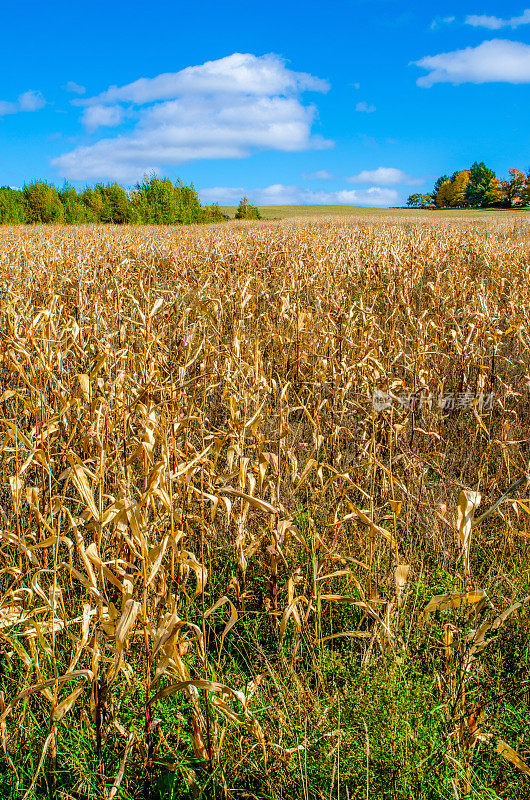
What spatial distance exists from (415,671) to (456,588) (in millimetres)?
475

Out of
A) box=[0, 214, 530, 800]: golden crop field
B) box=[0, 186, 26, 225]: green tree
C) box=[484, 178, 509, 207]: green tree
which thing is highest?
box=[484, 178, 509, 207]: green tree

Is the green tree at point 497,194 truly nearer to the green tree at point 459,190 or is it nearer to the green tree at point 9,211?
the green tree at point 459,190

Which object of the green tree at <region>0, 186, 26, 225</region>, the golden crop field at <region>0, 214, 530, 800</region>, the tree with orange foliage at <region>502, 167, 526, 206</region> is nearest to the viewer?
the golden crop field at <region>0, 214, 530, 800</region>

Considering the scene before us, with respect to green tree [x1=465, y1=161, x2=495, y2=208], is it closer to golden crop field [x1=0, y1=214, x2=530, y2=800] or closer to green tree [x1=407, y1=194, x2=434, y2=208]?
green tree [x1=407, y1=194, x2=434, y2=208]

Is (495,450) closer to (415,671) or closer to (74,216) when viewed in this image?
(415,671)

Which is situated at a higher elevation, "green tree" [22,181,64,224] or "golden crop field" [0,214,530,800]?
"green tree" [22,181,64,224]

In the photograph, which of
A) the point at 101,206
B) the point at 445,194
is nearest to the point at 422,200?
the point at 445,194

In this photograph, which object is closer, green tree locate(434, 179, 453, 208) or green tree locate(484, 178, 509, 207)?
green tree locate(484, 178, 509, 207)

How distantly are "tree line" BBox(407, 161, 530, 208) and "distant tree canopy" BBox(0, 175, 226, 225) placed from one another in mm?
54519

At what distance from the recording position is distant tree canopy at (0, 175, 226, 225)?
28.3 metres

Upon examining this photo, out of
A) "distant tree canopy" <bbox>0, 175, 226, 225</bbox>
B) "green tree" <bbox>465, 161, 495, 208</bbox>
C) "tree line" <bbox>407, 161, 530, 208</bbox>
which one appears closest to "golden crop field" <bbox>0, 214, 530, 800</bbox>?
"distant tree canopy" <bbox>0, 175, 226, 225</bbox>

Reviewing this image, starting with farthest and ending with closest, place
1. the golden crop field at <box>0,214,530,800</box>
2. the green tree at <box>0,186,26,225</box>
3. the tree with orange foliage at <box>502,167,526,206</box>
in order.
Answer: the tree with orange foliage at <box>502,167,526,206</box> < the green tree at <box>0,186,26,225</box> < the golden crop field at <box>0,214,530,800</box>

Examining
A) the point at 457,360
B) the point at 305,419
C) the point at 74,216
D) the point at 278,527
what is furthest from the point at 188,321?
the point at 74,216

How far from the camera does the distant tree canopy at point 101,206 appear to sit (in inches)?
1113
